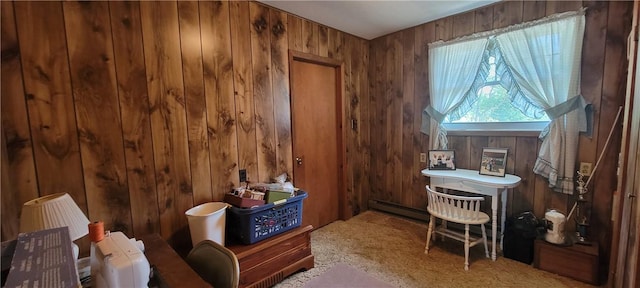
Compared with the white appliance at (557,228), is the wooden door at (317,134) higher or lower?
higher

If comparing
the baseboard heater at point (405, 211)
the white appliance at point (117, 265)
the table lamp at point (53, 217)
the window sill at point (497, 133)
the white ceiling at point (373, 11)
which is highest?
the white ceiling at point (373, 11)

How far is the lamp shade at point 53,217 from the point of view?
104 cm

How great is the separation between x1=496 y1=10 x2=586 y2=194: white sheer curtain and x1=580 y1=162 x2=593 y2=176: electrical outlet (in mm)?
66

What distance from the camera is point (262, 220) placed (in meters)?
1.97

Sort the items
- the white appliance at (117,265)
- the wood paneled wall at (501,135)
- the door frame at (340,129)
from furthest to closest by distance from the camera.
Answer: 1. the door frame at (340,129)
2. the wood paneled wall at (501,135)
3. the white appliance at (117,265)

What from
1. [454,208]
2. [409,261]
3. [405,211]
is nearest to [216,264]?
[409,261]

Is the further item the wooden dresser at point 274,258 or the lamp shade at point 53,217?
the wooden dresser at point 274,258

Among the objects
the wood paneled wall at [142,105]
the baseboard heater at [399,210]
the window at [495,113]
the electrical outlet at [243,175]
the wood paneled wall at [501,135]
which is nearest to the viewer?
the wood paneled wall at [142,105]

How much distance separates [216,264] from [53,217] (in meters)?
0.68

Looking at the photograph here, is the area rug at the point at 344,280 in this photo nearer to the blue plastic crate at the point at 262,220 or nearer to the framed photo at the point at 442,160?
the blue plastic crate at the point at 262,220

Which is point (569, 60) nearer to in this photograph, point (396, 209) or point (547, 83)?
point (547, 83)

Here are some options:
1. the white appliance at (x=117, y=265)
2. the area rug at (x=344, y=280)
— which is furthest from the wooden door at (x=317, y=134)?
the white appliance at (x=117, y=265)

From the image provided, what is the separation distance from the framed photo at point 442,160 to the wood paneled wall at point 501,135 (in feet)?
0.54

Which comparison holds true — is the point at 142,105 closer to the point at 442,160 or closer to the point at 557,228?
the point at 442,160
